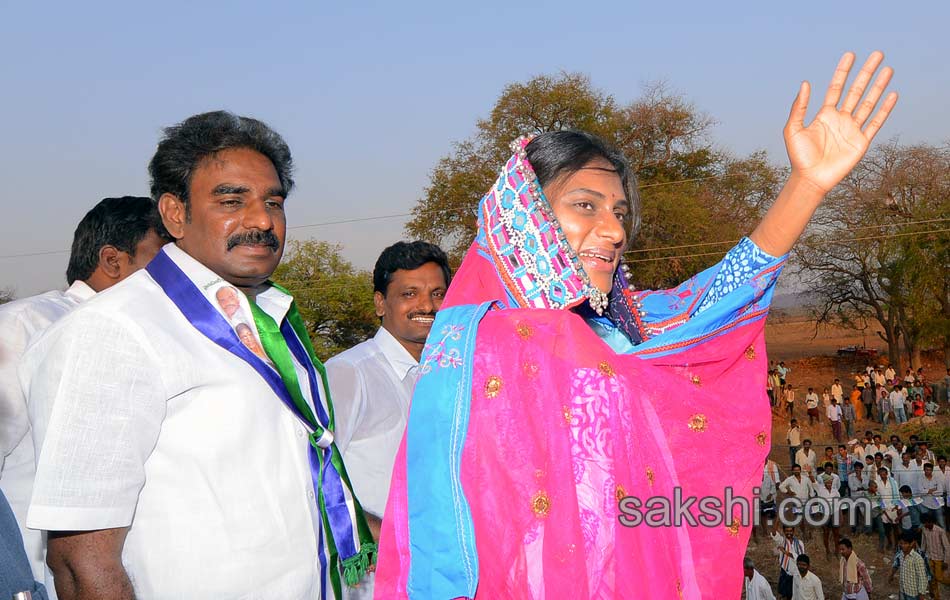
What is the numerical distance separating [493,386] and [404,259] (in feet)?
9.33

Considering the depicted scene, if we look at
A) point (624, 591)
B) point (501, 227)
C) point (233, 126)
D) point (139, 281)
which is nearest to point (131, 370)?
point (139, 281)

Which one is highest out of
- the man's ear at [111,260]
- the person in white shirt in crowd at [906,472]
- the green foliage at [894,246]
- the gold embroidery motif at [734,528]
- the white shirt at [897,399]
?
the green foliage at [894,246]

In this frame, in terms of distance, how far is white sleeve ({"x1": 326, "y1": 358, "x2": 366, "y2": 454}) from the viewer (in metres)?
4.20

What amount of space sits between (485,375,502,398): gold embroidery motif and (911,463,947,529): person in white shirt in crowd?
44.2 feet

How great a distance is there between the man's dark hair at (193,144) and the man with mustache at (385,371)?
4.56 ft

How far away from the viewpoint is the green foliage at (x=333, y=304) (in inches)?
1196

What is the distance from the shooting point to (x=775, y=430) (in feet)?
87.9

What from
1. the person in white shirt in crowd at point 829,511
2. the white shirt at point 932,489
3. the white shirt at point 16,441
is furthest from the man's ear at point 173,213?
the white shirt at point 932,489

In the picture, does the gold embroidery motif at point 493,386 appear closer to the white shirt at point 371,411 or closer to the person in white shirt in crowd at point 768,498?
the white shirt at point 371,411

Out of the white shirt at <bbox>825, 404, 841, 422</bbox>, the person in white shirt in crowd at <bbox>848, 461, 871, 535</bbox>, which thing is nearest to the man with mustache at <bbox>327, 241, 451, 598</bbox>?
the person in white shirt in crowd at <bbox>848, 461, 871, 535</bbox>

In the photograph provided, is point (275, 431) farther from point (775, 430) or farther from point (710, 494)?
point (775, 430)

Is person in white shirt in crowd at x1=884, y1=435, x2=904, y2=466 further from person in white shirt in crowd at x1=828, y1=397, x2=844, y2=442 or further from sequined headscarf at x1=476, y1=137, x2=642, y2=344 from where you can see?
sequined headscarf at x1=476, y1=137, x2=642, y2=344

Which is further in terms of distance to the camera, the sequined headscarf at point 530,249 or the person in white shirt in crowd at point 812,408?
the person in white shirt in crowd at point 812,408

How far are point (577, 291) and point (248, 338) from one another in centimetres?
98
